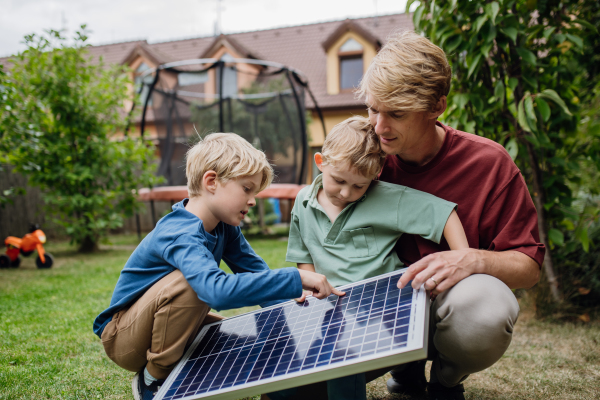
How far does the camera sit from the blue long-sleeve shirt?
1391 mm

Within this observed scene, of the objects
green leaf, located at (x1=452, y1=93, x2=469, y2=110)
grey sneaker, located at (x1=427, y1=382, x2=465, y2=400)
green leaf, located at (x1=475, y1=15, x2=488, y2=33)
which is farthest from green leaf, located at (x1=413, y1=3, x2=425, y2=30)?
grey sneaker, located at (x1=427, y1=382, x2=465, y2=400)

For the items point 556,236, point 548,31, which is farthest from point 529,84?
point 556,236

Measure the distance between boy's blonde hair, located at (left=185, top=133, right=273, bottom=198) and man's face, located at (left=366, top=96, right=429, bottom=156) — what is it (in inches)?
18.4

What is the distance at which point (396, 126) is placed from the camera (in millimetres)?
1723

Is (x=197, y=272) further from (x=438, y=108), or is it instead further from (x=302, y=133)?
(x=302, y=133)

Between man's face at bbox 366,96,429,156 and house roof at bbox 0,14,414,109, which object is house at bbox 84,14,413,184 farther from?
man's face at bbox 366,96,429,156

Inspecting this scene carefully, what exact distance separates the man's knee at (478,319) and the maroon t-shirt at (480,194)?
0.23 meters

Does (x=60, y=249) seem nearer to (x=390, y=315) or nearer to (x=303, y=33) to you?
(x=390, y=315)

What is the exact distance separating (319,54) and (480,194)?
1291cm

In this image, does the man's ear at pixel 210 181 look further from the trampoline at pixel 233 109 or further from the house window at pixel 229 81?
the house window at pixel 229 81

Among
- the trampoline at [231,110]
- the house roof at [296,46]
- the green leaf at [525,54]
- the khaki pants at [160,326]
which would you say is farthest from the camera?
the house roof at [296,46]

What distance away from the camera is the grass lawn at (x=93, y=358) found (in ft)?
6.50

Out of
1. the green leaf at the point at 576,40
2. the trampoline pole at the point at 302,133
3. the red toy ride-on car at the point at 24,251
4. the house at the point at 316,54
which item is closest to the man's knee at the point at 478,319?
the green leaf at the point at 576,40

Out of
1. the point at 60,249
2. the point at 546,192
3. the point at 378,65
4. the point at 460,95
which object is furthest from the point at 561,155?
the point at 60,249
